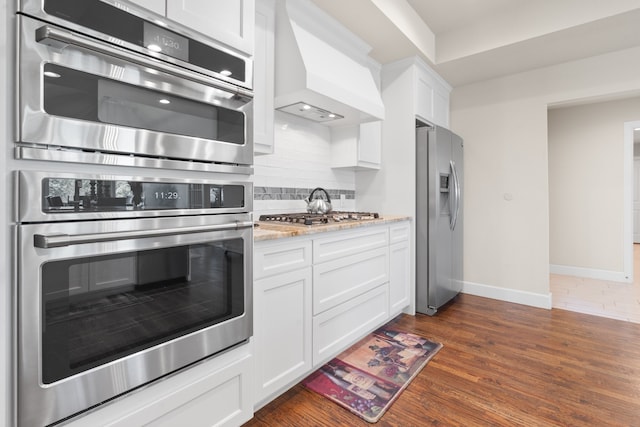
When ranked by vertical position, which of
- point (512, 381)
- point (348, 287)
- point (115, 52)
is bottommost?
point (512, 381)

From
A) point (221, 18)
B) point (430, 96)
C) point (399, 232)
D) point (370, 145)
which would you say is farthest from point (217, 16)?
point (430, 96)

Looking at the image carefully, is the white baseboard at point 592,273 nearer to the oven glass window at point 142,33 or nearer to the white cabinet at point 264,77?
the white cabinet at point 264,77

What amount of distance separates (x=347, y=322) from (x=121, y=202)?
1.68 m

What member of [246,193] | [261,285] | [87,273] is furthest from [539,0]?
[87,273]

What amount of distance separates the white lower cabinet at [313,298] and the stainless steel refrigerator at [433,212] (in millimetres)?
Answer: 608

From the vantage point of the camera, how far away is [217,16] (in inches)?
52.1

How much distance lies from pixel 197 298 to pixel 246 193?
48cm

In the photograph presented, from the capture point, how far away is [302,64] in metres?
2.06

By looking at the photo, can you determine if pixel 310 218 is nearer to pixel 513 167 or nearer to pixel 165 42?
pixel 165 42

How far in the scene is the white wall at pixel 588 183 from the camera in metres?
4.36

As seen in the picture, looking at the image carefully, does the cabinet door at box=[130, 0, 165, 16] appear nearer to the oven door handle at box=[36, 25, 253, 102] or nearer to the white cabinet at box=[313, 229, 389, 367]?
the oven door handle at box=[36, 25, 253, 102]

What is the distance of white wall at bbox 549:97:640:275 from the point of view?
14.3 feet

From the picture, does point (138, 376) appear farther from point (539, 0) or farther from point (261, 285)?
point (539, 0)

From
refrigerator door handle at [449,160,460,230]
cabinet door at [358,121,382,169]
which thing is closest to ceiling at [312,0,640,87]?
cabinet door at [358,121,382,169]
